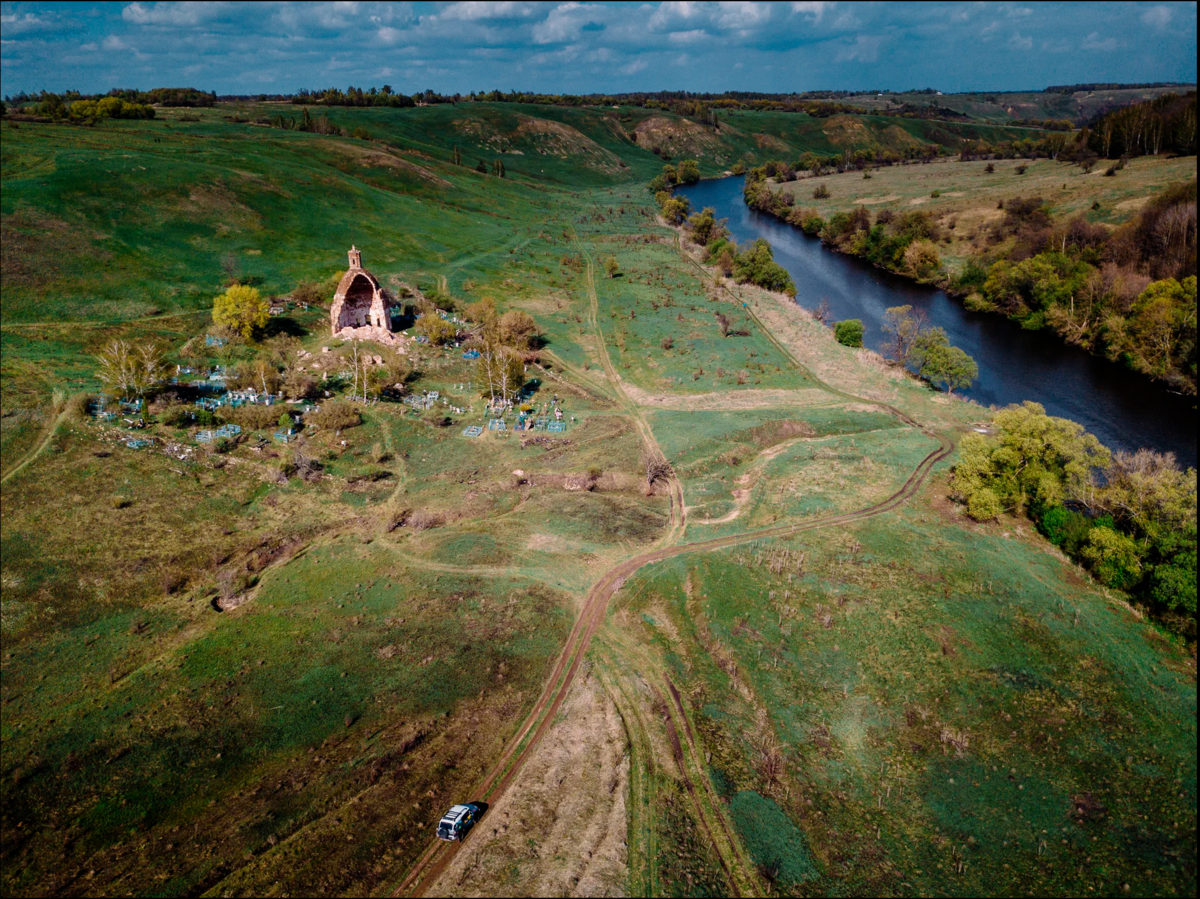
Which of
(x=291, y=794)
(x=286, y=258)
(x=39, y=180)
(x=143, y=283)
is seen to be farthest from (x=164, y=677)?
(x=39, y=180)

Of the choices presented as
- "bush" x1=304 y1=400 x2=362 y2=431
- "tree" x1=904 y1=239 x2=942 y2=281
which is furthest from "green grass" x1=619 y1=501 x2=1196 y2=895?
"tree" x1=904 y1=239 x2=942 y2=281

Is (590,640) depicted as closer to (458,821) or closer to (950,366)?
(458,821)

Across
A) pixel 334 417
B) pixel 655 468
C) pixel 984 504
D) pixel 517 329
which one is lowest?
pixel 984 504

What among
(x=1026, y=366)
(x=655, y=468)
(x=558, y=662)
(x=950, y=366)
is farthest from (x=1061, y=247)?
(x=558, y=662)

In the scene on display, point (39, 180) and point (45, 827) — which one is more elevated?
point (39, 180)

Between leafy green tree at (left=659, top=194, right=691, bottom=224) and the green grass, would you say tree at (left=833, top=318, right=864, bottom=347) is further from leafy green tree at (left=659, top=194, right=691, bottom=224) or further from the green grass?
leafy green tree at (left=659, top=194, right=691, bottom=224)

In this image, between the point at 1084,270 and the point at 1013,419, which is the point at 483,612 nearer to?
the point at 1013,419
